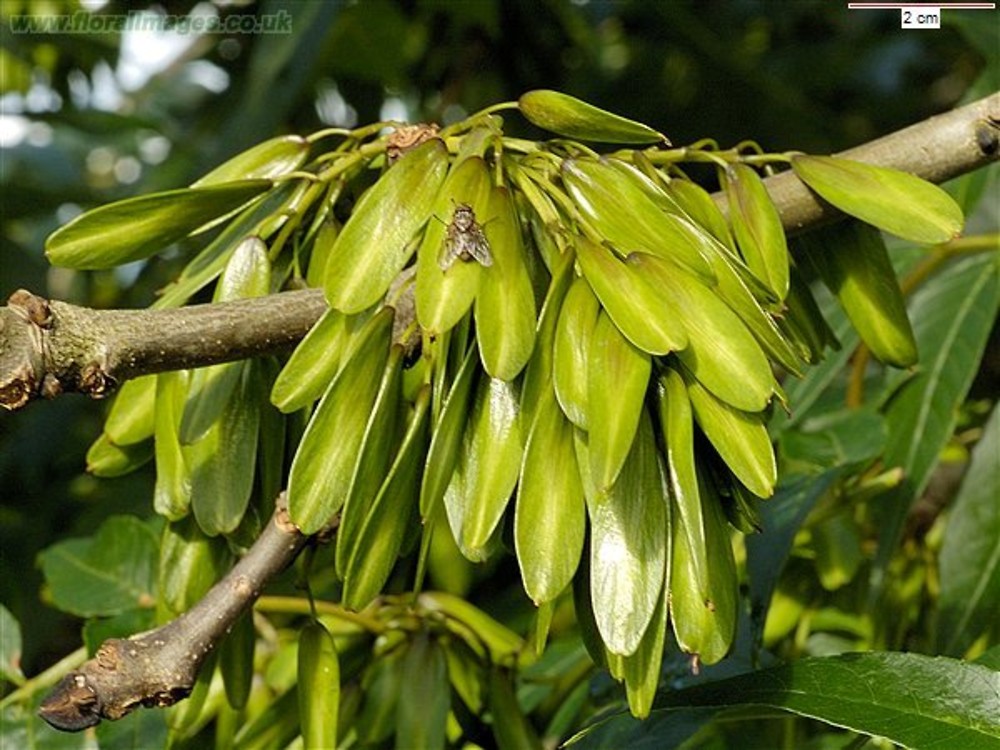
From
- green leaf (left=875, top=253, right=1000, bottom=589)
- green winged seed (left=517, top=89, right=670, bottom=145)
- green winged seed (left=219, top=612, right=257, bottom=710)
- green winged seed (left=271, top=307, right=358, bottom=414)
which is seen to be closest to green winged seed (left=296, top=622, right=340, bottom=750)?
green winged seed (left=219, top=612, right=257, bottom=710)

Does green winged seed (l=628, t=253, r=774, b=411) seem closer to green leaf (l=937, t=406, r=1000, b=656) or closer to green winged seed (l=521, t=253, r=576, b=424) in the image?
green winged seed (l=521, t=253, r=576, b=424)

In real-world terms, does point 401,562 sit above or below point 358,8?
below

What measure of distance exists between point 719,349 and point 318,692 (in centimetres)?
26

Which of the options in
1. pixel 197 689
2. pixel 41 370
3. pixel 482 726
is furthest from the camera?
pixel 482 726

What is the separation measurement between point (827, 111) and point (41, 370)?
1550mm

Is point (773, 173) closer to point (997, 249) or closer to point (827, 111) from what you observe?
point (997, 249)

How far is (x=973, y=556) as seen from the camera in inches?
35.9

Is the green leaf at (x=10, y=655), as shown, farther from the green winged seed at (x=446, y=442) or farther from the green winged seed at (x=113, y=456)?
the green winged seed at (x=446, y=442)

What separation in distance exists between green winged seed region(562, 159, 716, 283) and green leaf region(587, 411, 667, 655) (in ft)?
0.28

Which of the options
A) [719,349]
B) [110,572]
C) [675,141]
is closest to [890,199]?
[719,349]

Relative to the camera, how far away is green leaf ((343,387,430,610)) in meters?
0.55

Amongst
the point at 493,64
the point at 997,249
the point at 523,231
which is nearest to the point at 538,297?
the point at 523,231

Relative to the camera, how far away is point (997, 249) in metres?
1.09

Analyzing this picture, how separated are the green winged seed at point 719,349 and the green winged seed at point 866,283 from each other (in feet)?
0.60
